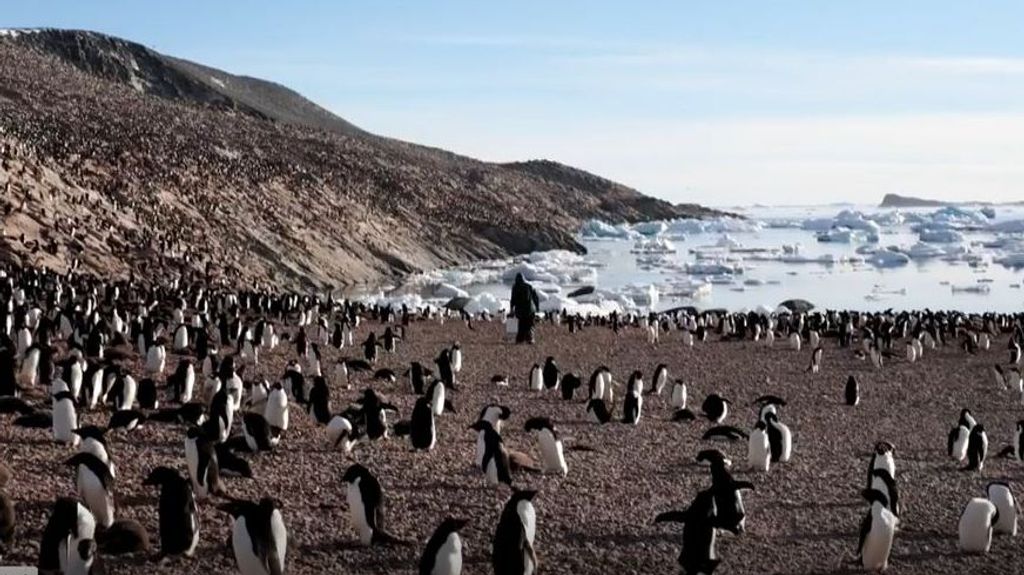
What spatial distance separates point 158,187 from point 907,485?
3906 cm

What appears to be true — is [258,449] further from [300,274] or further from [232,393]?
[300,274]

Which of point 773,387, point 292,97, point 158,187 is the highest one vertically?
point 292,97

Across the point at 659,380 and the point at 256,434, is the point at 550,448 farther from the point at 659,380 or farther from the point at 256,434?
the point at 659,380

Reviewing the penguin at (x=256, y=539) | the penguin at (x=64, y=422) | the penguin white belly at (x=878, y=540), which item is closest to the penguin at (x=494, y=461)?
the penguin white belly at (x=878, y=540)

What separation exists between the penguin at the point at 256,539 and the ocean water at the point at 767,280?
31511 mm

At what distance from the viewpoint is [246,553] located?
24.3 ft

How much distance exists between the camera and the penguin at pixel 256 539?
7414 mm

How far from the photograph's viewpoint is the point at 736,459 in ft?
42.7

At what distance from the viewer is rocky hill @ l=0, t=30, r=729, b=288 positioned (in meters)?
37.7

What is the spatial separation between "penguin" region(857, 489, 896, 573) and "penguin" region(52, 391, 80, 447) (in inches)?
278

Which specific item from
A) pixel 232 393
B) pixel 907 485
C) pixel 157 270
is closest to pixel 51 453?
pixel 232 393

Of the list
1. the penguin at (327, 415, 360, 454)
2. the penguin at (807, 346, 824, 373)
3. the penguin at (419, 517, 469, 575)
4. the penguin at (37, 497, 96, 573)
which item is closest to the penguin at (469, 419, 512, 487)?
the penguin at (327, 415, 360, 454)

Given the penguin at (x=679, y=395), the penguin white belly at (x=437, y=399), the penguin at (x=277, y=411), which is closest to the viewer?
the penguin at (x=277, y=411)

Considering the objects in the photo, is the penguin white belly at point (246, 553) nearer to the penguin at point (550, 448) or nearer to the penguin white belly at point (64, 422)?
the penguin white belly at point (64, 422)
